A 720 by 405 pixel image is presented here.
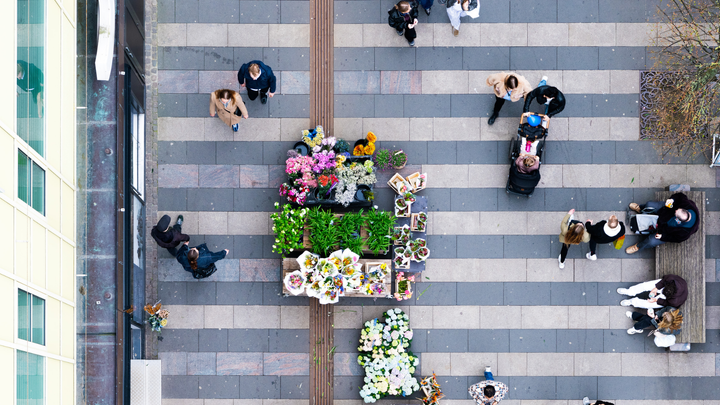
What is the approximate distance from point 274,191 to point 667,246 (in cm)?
944

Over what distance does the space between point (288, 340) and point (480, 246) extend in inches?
204

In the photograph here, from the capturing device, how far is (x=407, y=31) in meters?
11.1

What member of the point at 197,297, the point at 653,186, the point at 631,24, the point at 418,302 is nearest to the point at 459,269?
the point at 418,302

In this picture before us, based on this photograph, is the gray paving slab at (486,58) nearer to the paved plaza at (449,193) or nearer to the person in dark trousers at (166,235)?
the paved plaza at (449,193)

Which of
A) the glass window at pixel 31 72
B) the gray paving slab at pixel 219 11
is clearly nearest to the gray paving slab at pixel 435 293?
the gray paving slab at pixel 219 11

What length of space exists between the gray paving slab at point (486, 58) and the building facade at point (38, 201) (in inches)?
342

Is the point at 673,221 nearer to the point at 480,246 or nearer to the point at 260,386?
the point at 480,246

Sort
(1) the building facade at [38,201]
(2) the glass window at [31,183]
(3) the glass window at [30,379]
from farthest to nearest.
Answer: (2) the glass window at [31,183], (3) the glass window at [30,379], (1) the building facade at [38,201]

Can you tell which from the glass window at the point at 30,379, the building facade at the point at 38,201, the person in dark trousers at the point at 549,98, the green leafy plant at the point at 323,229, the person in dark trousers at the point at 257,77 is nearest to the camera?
the building facade at the point at 38,201

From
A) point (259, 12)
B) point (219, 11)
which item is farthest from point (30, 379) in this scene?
point (259, 12)

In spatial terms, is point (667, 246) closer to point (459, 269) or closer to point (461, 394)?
point (459, 269)

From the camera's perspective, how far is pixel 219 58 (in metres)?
11.5

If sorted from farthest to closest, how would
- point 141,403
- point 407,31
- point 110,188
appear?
point 407,31, point 141,403, point 110,188

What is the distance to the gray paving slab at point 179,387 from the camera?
11.4 metres
